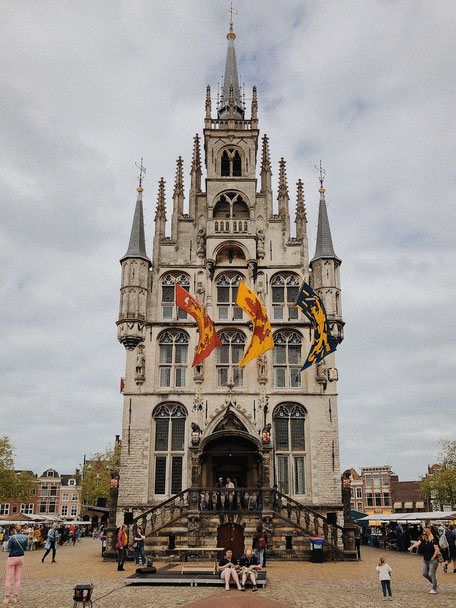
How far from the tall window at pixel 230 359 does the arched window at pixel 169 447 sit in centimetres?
293

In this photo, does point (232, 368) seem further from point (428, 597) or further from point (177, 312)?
point (428, 597)

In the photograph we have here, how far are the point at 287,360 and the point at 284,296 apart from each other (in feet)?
12.3

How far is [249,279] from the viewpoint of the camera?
3341 centimetres

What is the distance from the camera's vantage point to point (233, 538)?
83.5 ft

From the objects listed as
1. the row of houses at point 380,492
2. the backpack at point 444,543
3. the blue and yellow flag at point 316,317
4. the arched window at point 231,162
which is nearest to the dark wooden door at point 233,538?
the blue and yellow flag at point 316,317

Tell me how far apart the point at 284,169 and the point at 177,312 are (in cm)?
1135

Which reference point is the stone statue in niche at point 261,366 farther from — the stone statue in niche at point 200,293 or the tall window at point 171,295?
the tall window at point 171,295

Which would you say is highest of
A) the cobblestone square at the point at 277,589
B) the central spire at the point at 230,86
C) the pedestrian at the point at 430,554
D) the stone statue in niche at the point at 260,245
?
the central spire at the point at 230,86

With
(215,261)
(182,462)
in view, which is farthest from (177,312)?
(182,462)

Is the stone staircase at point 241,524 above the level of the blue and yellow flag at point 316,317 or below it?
below

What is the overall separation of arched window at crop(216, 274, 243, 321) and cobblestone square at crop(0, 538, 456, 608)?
13866 mm

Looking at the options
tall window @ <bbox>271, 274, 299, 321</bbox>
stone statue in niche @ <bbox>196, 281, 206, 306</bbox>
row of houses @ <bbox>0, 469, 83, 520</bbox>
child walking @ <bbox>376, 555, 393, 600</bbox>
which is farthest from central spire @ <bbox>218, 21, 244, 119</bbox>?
row of houses @ <bbox>0, 469, 83, 520</bbox>

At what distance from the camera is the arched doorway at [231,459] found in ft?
98.0

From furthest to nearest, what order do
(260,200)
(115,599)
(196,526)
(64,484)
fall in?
(64,484) < (260,200) < (196,526) < (115,599)
